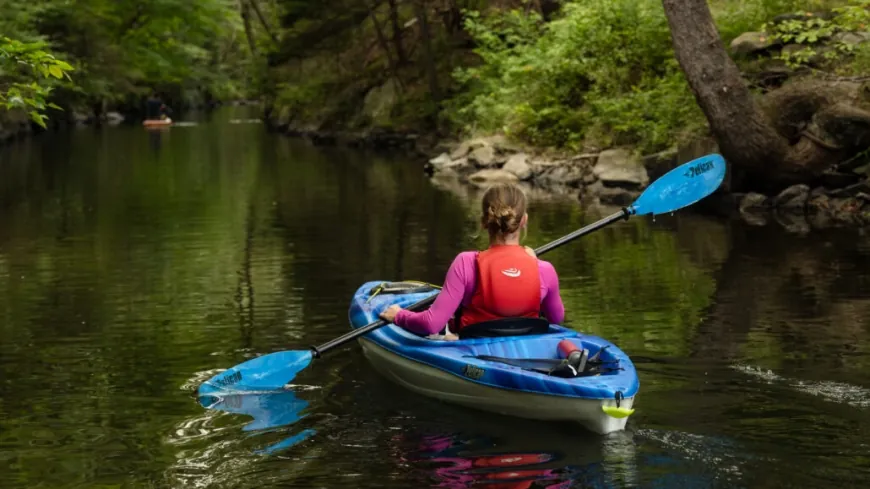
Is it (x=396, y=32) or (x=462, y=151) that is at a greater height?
(x=396, y=32)

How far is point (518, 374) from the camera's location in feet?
21.6

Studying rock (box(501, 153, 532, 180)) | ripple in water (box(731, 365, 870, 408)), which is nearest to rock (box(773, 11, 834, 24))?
rock (box(501, 153, 532, 180))

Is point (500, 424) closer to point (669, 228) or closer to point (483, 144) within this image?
point (669, 228)

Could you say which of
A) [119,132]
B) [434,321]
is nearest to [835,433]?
[434,321]

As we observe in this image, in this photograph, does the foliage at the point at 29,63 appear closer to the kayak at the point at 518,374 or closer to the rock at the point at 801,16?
the kayak at the point at 518,374

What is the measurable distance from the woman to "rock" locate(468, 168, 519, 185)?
15.8 metres

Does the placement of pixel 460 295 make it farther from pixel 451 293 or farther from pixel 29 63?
pixel 29 63

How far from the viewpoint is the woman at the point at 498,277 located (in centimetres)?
687

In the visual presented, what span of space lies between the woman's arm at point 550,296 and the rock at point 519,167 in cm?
1570

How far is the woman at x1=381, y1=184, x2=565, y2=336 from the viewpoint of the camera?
22.5 ft

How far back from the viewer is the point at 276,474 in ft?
19.6

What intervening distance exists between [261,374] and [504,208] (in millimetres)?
1886

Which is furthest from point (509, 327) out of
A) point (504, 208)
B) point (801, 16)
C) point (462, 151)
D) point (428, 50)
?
point (428, 50)

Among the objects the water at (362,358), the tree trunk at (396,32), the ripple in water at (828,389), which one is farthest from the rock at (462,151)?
the ripple in water at (828,389)
